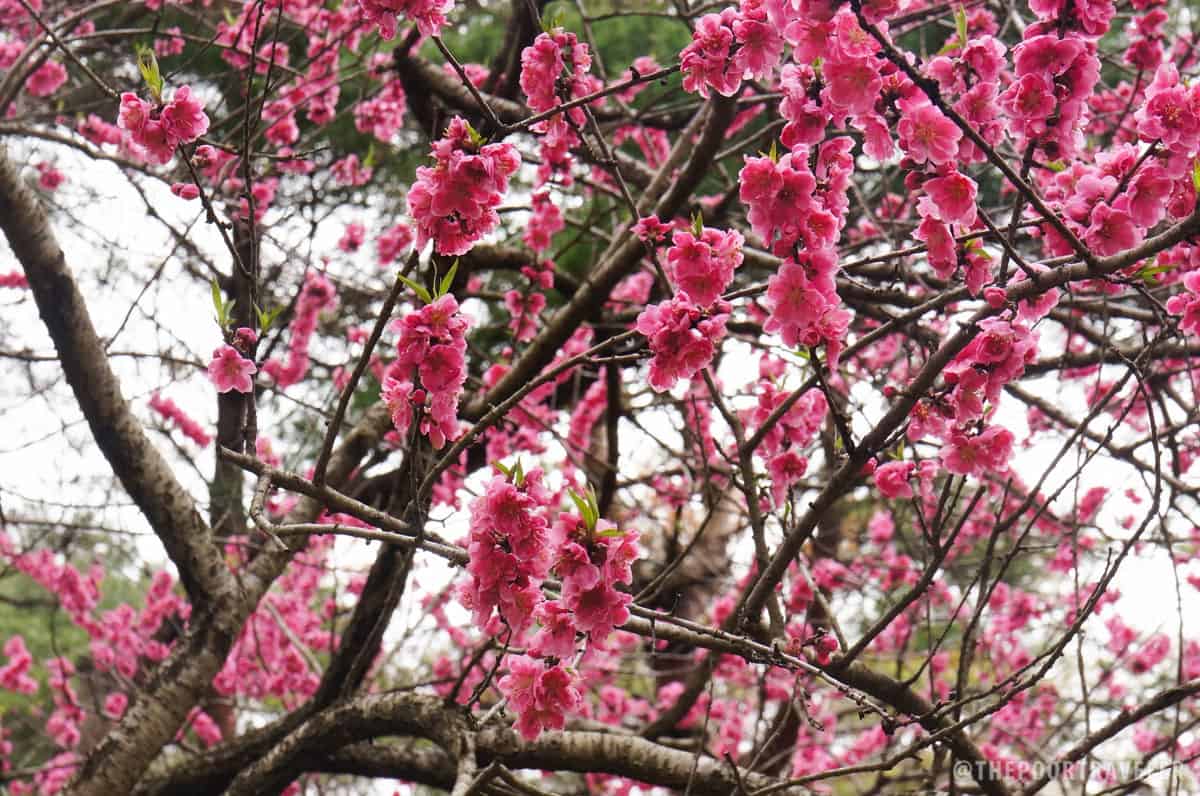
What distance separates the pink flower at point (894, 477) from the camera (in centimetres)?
211

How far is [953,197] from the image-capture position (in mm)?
1507

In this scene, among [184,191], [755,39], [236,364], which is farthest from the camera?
[184,191]

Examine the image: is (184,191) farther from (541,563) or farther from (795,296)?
(795,296)

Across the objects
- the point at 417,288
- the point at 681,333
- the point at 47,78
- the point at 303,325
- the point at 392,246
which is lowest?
the point at 417,288

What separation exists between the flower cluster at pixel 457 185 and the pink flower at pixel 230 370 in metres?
0.47

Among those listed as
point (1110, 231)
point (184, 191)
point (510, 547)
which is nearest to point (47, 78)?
point (184, 191)

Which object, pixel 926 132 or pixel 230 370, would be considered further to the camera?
pixel 230 370

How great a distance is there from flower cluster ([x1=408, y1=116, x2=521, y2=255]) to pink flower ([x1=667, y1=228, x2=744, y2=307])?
302 millimetres

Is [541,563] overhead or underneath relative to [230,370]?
underneath

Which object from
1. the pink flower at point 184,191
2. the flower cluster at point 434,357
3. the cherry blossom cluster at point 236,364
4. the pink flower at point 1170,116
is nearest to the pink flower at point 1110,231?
the pink flower at point 1170,116

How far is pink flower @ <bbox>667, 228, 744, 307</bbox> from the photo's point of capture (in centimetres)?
150

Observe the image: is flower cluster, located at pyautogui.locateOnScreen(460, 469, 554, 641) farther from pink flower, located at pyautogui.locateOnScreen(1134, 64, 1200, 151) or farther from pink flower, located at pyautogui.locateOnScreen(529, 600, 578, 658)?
pink flower, located at pyautogui.locateOnScreen(1134, 64, 1200, 151)

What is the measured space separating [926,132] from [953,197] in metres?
0.13

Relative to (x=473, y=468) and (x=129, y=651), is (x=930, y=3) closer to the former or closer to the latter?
(x=473, y=468)
